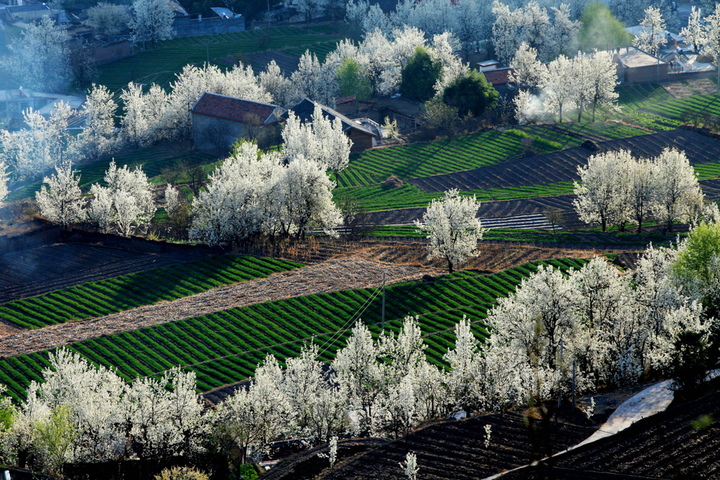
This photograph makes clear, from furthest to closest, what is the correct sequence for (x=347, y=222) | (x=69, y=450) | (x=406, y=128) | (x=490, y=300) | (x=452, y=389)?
(x=406, y=128) → (x=347, y=222) → (x=490, y=300) → (x=452, y=389) → (x=69, y=450)

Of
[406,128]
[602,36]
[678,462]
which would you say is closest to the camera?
[678,462]

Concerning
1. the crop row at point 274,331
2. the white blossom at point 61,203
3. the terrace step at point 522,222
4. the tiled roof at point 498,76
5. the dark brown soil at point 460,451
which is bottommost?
the crop row at point 274,331

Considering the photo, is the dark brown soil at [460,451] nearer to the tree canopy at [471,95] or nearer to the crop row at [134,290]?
the crop row at [134,290]

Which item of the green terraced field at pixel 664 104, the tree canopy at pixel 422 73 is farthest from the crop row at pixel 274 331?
the tree canopy at pixel 422 73

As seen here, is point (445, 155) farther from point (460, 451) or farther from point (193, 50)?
point (460, 451)

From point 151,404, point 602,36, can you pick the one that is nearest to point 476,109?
point 602,36

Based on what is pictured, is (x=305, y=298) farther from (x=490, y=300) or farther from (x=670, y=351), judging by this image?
(x=670, y=351)

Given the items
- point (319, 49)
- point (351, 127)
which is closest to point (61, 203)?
point (351, 127)
